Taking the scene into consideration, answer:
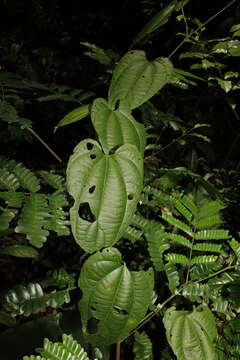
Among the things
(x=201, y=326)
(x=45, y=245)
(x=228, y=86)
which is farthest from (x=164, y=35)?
(x=201, y=326)

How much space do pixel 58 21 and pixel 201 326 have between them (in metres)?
2.74

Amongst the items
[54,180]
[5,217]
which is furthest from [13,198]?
[54,180]

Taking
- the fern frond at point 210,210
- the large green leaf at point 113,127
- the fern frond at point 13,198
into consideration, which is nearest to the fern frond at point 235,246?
the fern frond at point 210,210

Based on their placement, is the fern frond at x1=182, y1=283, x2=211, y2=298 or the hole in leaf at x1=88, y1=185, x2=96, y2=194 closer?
the hole in leaf at x1=88, y1=185, x2=96, y2=194

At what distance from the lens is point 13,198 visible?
34.5 inches

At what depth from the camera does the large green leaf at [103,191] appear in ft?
2.31

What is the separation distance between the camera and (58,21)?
9.39 ft

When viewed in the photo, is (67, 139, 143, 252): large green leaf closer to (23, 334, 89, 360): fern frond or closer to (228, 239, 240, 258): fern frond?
(23, 334, 89, 360): fern frond

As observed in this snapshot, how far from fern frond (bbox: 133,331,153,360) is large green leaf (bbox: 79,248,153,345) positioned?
0.26 metres

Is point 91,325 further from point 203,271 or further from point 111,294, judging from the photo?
point 203,271

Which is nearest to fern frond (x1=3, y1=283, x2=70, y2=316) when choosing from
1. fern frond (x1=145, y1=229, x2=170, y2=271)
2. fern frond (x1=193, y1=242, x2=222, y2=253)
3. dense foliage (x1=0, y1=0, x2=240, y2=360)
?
dense foliage (x1=0, y1=0, x2=240, y2=360)

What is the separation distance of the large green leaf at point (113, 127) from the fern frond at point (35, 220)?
24 centimetres

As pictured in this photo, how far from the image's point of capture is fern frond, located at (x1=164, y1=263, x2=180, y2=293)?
36.0 inches

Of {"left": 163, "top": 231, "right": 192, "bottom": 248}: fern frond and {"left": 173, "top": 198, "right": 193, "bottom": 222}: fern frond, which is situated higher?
{"left": 173, "top": 198, "right": 193, "bottom": 222}: fern frond
